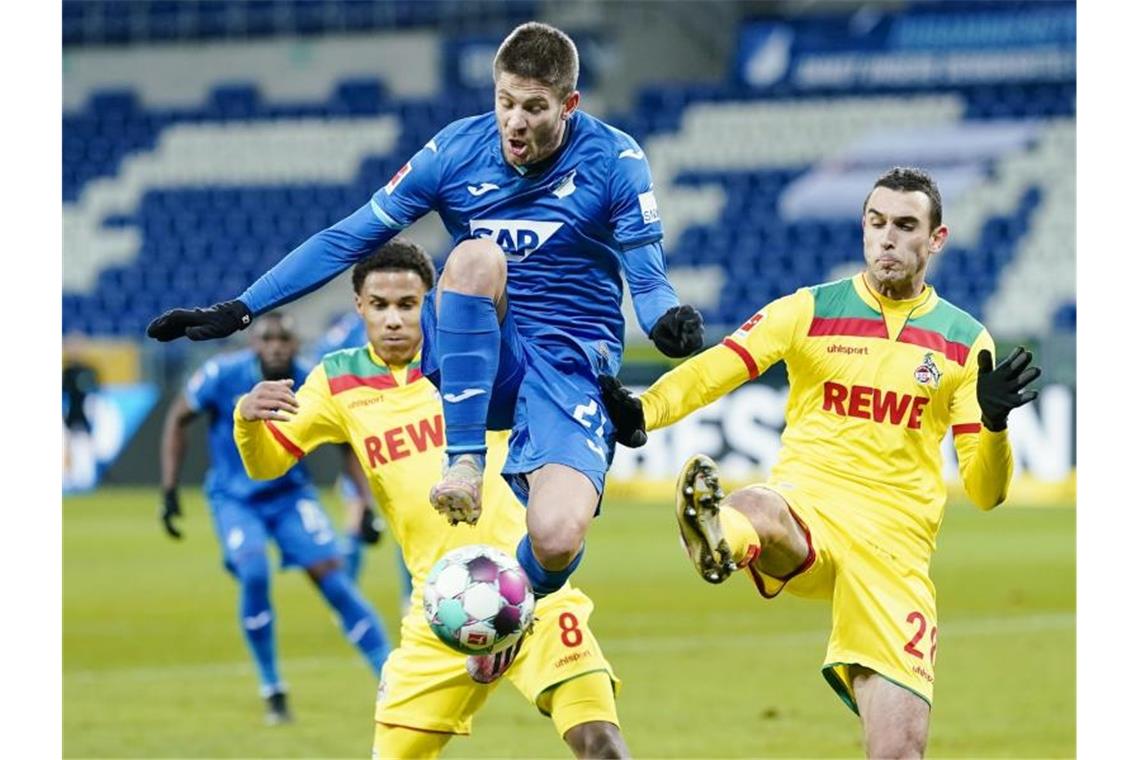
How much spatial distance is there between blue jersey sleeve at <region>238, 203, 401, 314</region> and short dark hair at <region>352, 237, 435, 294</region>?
52 cm

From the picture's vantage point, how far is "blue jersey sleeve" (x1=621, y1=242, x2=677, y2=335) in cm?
573

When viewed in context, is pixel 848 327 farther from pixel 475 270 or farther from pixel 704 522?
pixel 475 270

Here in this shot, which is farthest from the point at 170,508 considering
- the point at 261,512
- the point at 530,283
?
the point at 530,283

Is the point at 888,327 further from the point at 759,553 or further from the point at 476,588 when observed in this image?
the point at 476,588

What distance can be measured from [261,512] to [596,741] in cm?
460

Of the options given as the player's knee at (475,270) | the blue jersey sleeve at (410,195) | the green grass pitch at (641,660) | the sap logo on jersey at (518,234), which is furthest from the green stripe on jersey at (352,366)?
the green grass pitch at (641,660)

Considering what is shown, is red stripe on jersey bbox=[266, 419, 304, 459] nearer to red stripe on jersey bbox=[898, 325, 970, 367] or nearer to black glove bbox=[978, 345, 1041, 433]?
red stripe on jersey bbox=[898, 325, 970, 367]

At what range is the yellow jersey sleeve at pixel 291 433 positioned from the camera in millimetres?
6449

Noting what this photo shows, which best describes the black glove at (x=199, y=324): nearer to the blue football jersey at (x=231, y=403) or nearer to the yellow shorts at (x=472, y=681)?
the yellow shorts at (x=472, y=681)

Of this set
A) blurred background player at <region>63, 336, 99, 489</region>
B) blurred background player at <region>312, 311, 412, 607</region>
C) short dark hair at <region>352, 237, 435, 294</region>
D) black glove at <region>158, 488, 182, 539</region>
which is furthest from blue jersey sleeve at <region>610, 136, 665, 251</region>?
blurred background player at <region>63, 336, 99, 489</region>

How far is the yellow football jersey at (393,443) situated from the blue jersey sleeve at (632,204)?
3.29 feet

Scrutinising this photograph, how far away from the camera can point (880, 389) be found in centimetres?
615

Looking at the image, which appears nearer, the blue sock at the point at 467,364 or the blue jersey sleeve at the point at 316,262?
the blue sock at the point at 467,364

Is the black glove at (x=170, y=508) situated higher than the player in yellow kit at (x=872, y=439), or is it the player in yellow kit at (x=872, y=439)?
the player in yellow kit at (x=872, y=439)
